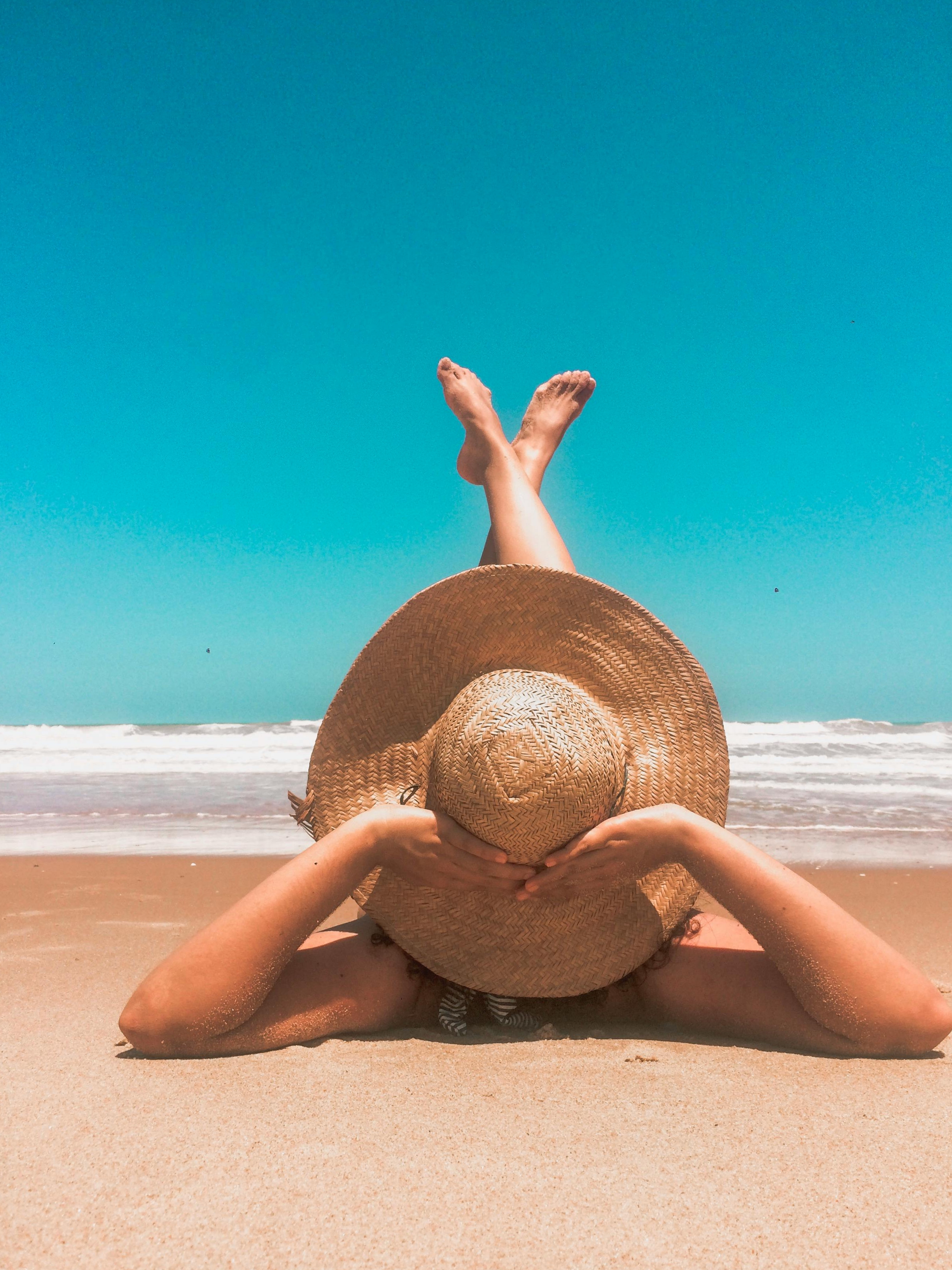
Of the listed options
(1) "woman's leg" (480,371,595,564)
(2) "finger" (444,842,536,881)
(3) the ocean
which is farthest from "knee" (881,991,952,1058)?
(3) the ocean

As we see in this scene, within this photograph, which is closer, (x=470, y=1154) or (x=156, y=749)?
(x=470, y=1154)

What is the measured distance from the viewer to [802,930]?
2160 millimetres

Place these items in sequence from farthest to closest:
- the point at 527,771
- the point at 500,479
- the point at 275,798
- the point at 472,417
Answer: the point at 275,798
the point at 472,417
the point at 500,479
the point at 527,771

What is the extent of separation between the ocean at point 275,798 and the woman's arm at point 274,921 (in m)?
3.84

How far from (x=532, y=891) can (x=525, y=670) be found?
650mm

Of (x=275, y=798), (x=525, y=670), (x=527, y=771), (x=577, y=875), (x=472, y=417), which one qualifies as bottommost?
(x=275, y=798)

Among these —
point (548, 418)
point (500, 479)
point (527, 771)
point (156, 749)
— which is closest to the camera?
point (527, 771)

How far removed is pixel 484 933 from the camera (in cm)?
230

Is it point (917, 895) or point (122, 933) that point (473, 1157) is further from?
point (917, 895)

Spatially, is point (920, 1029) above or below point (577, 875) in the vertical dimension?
below

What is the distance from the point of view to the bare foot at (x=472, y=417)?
4.36m

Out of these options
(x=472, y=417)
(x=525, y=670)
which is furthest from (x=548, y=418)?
(x=525, y=670)

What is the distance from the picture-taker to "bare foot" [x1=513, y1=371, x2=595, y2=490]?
4.56 m

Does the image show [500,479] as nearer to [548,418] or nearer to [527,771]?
[548,418]
